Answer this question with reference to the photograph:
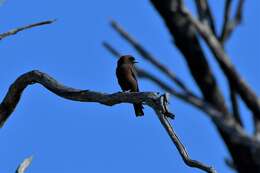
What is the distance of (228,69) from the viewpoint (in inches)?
73.0

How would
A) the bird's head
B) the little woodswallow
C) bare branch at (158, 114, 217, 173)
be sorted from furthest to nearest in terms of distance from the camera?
1. the bird's head
2. the little woodswallow
3. bare branch at (158, 114, 217, 173)

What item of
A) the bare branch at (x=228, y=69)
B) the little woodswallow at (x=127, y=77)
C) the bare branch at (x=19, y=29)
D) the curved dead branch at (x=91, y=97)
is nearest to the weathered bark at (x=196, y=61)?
the bare branch at (x=228, y=69)

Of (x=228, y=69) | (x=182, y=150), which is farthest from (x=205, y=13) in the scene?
(x=182, y=150)

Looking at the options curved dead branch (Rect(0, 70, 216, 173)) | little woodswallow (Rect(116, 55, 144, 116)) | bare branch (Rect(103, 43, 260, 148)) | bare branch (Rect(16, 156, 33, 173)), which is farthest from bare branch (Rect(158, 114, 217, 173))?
little woodswallow (Rect(116, 55, 144, 116))

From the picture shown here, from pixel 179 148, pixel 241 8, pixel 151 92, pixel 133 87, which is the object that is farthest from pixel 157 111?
pixel 133 87

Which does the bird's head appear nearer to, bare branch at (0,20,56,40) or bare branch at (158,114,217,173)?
bare branch at (0,20,56,40)

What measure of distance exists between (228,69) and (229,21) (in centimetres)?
21

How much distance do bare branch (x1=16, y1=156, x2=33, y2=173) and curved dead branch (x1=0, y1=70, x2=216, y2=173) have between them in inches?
39.8

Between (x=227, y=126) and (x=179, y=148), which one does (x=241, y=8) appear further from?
(x=179, y=148)

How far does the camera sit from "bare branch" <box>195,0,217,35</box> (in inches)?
76.3

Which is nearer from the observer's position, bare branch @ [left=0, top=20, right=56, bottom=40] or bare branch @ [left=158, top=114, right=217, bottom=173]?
bare branch @ [left=158, top=114, right=217, bottom=173]

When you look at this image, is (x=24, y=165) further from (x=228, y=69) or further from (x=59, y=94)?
(x=228, y=69)

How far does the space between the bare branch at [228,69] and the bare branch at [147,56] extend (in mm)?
119

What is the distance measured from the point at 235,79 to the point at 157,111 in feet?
13.7
